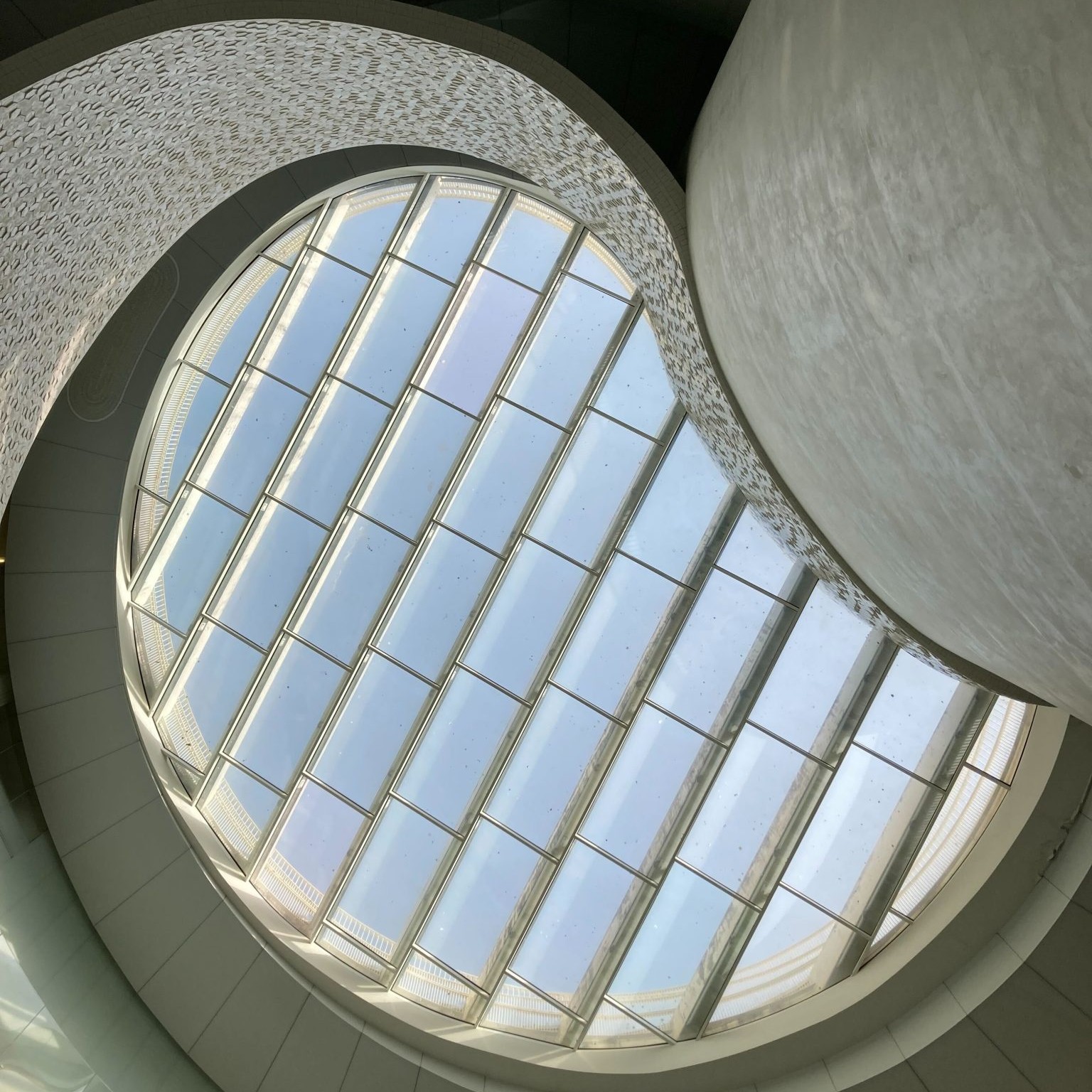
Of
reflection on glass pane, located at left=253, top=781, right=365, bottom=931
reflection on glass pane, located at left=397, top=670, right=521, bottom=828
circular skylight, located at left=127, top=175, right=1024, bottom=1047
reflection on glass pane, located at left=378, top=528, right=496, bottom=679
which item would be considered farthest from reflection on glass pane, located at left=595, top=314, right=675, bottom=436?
reflection on glass pane, located at left=253, top=781, right=365, bottom=931

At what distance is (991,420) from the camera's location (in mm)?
2242

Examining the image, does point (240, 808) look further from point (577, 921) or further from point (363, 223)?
point (363, 223)

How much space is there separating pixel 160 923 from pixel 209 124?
680 cm

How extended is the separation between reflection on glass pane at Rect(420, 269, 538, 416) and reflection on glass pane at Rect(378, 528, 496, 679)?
5.93 ft

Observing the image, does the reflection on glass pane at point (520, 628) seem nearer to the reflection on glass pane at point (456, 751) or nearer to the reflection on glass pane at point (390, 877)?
the reflection on glass pane at point (456, 751)

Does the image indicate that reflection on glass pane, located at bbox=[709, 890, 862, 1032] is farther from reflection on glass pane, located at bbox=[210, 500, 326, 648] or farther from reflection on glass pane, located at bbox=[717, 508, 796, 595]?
reflection on glass pane, located at bbox=[210, 500, 326, 648]

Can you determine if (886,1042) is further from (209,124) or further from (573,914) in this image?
(209,124)

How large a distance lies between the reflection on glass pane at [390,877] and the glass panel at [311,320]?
5087mm

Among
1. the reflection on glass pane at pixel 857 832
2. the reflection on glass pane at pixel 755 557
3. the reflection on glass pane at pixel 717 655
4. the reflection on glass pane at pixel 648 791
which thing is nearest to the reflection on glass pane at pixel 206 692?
the reflection on glass pane at pixel 648 791

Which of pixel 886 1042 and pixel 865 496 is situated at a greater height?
pixel 865 496

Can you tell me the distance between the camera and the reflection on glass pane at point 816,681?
31.4ft

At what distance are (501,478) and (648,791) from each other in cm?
394

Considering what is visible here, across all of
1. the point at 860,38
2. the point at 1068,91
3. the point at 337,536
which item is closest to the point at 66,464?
the point at 337,536

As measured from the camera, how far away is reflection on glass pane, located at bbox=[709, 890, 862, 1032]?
8.84m
